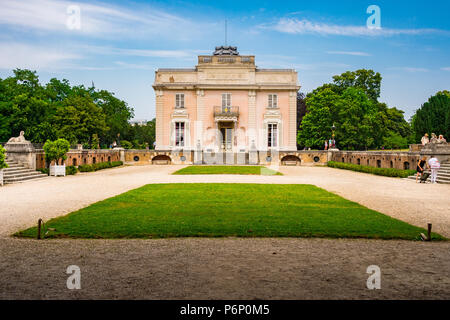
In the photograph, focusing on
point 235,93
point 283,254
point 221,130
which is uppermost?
point 235,93

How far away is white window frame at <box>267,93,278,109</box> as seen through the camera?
43000 mm

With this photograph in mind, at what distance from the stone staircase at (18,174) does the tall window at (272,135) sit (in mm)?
25526

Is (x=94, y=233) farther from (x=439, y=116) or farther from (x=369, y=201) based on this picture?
(x=439, y=116)

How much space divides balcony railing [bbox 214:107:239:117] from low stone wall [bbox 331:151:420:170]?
39.8 feet

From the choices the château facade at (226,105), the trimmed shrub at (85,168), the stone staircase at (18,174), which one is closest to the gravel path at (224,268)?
the stone staircase at (18,174)

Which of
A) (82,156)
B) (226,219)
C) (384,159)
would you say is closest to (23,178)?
(82,156)

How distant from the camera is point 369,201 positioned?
12.9m

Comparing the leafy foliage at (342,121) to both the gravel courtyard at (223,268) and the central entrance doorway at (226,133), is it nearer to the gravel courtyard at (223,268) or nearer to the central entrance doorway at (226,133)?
the central entrance doorway at (226,133)

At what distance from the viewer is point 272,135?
4316 cm

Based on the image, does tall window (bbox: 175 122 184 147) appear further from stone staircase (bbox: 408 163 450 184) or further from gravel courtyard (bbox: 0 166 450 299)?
gravel courtyard (bbox: 0 166 450 299)

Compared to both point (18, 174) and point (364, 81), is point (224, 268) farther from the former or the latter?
point (364, 81)

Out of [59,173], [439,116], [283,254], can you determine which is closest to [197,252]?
[283,254]

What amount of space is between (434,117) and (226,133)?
26.0m
